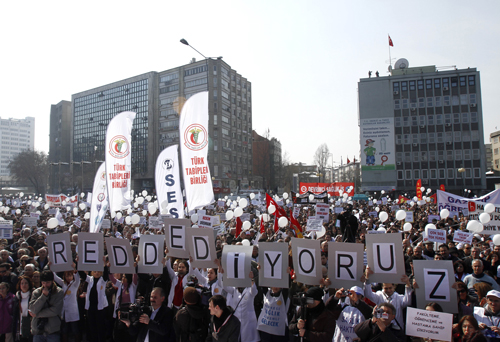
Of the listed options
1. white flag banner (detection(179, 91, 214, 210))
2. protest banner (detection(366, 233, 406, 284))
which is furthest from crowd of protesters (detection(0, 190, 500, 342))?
white flag banner (detection(179, 91, 214, 210))

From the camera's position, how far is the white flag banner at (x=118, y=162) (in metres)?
12.5

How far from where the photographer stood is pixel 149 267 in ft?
21.2

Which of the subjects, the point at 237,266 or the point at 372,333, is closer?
the point at 372,333

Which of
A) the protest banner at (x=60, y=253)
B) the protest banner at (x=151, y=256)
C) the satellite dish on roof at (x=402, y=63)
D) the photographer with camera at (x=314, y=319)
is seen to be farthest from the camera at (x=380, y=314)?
the satellite dish on roof at (x=402, y=63)

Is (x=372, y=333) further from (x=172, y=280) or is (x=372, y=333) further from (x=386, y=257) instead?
(x=172, y=280)

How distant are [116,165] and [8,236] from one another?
3908 millimetres

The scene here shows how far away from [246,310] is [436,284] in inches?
109

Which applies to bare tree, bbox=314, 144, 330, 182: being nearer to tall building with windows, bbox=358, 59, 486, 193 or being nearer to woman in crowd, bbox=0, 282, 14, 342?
tall building with windows, bbox=358, 59, 486, 193

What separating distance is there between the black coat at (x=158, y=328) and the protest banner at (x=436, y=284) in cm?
347

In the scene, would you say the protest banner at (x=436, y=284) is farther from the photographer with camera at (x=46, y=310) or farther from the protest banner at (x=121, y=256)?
the photographer with camera at (x=46, y=310)

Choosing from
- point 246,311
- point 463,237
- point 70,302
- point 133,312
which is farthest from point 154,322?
point 463,237

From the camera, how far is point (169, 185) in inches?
505

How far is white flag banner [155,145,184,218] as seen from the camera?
40.4ft

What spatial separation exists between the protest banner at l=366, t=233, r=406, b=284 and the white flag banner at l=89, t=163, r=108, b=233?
967 centimetres
